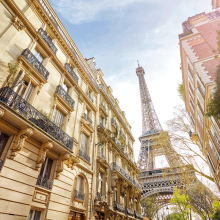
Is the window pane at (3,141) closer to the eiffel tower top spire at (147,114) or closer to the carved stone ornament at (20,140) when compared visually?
the carved stone ornament at (20,140)

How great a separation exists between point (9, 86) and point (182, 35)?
18.0 meters

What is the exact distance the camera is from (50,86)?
11.5 meters

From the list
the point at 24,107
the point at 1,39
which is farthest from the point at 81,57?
the point at 24,107

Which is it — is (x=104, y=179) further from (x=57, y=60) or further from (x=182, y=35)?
(x=182, y=35)

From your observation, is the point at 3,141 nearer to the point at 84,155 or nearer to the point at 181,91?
the point at 84,155

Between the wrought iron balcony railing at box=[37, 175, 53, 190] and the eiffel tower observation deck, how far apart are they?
9762mm

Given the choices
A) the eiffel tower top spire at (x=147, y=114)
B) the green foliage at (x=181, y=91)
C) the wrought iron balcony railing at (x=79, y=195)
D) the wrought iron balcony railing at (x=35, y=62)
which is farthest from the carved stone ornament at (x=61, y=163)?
the eiffel tower top spire at (x=147, y=114)

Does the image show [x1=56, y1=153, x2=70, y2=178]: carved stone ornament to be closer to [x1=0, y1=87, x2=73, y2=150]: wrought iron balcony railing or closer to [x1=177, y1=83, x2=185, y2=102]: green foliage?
[x1=0, y1=87, x2=73, y2=150]: wrought iron balcony railing

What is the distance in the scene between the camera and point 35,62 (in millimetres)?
10266

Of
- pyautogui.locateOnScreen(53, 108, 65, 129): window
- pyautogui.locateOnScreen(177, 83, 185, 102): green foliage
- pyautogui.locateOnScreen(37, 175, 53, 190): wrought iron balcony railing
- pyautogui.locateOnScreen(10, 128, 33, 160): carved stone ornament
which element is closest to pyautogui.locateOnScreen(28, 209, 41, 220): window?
pyautogui.locateOnScreen(37, 175, 53, 190): wrought iron balcony railing

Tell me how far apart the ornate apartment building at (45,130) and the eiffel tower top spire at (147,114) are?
49800mm

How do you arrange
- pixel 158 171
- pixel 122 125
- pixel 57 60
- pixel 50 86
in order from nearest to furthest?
pixel 50 86 → pixel 57 60 → pixel 122 125 → pixel 158 171

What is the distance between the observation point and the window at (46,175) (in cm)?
855

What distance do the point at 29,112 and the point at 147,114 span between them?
6905cm
